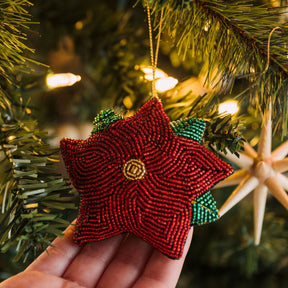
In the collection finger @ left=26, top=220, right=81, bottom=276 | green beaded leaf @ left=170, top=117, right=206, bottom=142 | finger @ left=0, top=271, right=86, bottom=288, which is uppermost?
green beaded leaf @ left=170, top=117, right=206, bottom=142

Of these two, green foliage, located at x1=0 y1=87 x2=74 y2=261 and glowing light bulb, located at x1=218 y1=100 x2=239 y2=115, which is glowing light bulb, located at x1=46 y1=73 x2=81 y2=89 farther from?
glowing light bulb, located at x1=218 y1=100 x2=239 y2=115

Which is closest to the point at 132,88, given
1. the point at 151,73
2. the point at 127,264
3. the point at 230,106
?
the point at 151,73

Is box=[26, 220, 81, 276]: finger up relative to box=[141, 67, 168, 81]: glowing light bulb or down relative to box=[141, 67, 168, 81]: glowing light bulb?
down

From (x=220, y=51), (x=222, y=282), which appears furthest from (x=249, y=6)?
(x=222, y=282)

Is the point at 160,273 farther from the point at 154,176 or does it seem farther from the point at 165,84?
the point at 165,84

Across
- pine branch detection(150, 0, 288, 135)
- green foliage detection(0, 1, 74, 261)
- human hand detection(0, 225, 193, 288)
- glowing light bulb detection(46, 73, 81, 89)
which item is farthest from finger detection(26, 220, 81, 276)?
pine branch detection(150, 0, 288, 135)

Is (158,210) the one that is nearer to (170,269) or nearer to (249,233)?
(170,269)

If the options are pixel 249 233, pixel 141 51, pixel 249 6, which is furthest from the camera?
pixel 249 233
